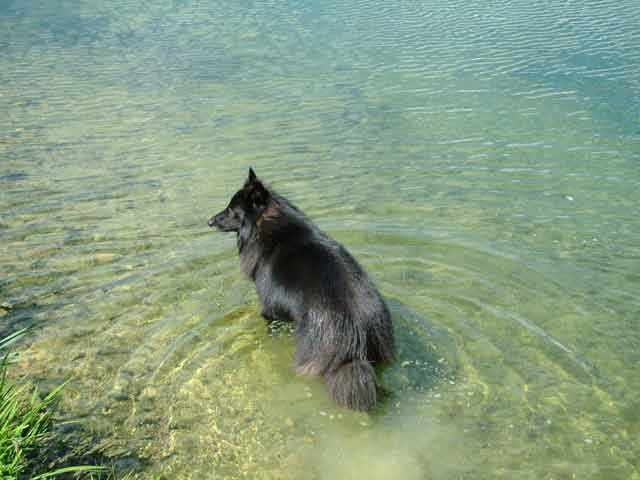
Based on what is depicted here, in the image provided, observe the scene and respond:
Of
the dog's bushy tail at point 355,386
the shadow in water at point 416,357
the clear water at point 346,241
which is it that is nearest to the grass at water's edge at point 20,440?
the clear water at point 346,241

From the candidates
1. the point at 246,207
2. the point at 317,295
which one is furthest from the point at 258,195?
the point at 317,295

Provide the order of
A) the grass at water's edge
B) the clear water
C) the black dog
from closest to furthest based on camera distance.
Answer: the grass at water's edge
the clear water
the black dog

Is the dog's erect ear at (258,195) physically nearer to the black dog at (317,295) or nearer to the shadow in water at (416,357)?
the black dog at (317,295)

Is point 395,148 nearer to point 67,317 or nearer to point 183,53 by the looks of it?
point 67,317

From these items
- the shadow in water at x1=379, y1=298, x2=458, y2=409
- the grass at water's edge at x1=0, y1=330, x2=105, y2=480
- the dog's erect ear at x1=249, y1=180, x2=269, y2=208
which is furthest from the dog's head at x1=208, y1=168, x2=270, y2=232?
the grass at water's edge at x1=0, y1=330, x2=105, y2=480

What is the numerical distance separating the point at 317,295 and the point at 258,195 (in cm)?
112

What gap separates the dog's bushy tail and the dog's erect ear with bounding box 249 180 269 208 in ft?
5.21

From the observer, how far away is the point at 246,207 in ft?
16.8

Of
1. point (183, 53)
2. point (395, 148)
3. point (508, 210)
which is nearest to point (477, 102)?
point (395, 148)

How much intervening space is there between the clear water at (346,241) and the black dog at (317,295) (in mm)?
221

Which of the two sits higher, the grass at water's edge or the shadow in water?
the grass at water's edge

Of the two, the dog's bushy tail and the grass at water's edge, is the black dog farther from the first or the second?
the grass at water's edge

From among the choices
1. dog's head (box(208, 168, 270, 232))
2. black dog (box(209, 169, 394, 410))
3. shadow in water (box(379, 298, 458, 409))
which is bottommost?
shadow in water (box(379, 298, 458, 409))

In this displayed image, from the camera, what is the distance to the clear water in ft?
12.5
